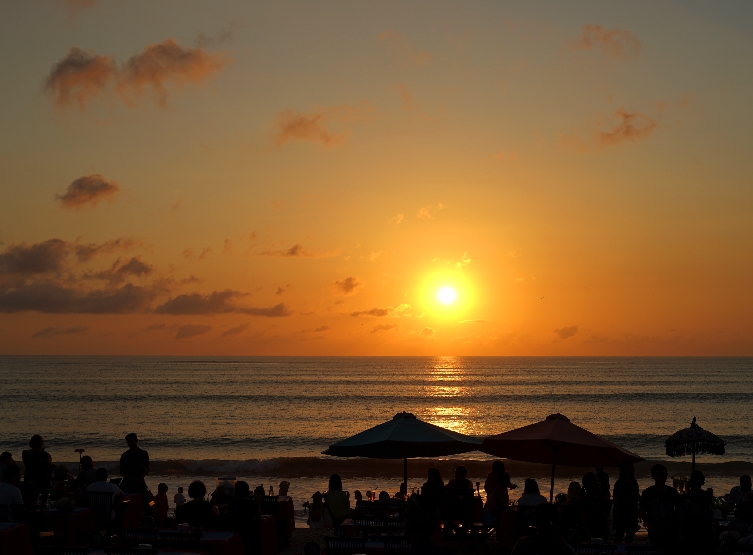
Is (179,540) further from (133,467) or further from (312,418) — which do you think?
(312,418)

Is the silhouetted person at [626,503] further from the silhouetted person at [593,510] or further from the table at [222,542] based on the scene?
the table at [222,542]

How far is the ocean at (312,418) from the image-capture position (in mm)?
32062

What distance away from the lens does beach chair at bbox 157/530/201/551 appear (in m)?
8.52

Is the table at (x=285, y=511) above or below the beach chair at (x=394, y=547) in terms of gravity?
below

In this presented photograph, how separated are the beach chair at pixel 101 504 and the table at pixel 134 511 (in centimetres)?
86

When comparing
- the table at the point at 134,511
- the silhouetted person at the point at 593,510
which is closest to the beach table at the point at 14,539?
the table at the point at 134,511

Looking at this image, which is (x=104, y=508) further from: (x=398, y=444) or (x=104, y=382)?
(x=104, y=382)

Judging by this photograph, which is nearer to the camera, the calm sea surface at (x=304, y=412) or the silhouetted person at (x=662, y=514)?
the silhouetted person at (x=662, y=514)

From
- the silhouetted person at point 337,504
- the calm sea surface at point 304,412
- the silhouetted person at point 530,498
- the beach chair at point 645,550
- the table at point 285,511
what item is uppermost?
the silhouetted person at point 530,498

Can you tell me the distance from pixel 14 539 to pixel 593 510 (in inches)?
309

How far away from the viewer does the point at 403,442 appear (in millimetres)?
12336

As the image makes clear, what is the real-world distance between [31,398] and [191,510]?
72.5 m

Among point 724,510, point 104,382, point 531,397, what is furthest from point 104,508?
point 104,382

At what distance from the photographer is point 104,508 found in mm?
10852
